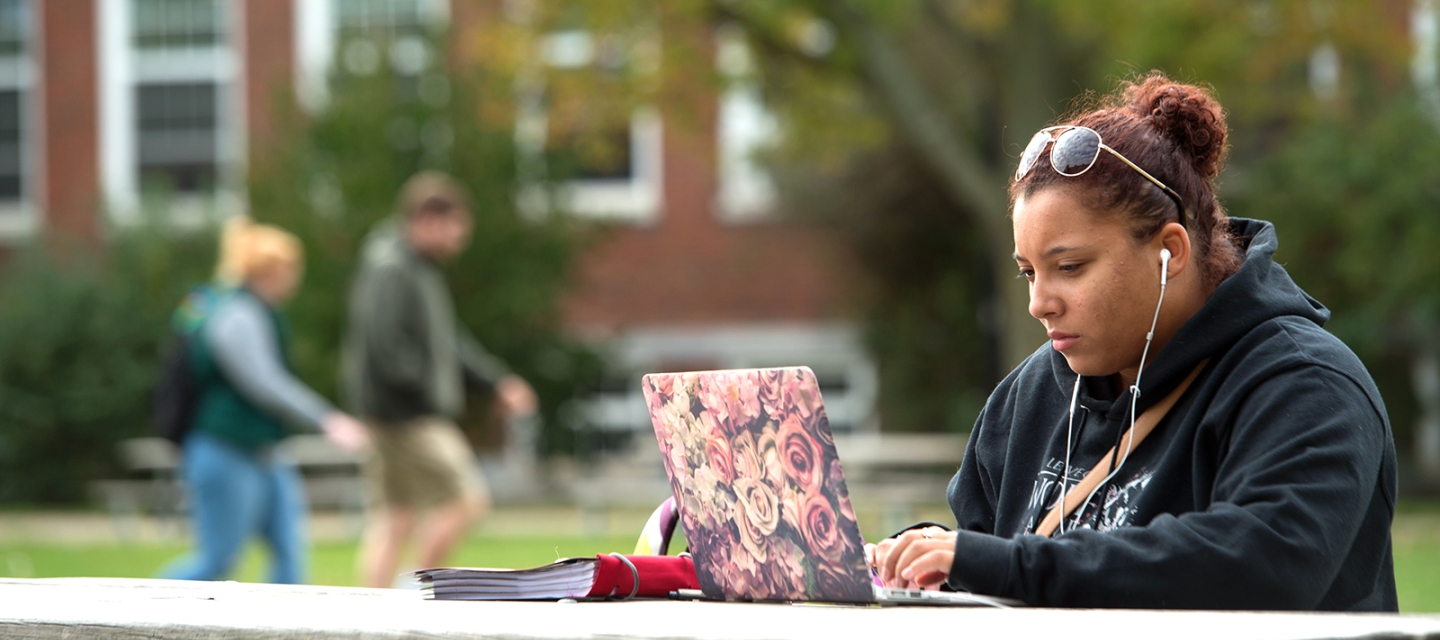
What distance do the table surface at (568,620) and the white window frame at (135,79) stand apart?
1806 cm

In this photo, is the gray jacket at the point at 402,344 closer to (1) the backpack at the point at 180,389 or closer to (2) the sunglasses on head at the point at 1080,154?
(1) the backpack at the point at 180,389

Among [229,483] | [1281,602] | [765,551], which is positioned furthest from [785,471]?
[229,483]

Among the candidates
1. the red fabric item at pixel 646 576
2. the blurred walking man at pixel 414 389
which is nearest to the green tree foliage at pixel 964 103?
the blurred walking man at pixel 414 389

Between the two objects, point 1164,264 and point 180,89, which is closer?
point 1164,264

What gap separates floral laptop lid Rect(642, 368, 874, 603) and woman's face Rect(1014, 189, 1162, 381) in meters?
0.49

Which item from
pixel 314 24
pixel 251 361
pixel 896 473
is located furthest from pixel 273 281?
pixel 314 24

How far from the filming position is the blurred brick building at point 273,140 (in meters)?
18.1

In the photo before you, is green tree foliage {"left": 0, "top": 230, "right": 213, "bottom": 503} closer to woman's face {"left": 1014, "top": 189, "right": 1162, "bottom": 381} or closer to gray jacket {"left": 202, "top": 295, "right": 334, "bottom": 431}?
gray jacket {"left": 202, "top": 295, "right": 334, "bottom": 431}

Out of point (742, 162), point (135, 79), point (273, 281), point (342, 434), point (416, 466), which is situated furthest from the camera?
point (135, 79)

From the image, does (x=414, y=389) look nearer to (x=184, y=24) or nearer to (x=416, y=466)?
(x=416, y=466)

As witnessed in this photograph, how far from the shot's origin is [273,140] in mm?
16844

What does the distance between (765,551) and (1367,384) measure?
830mm

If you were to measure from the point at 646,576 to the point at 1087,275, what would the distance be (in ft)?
2.50

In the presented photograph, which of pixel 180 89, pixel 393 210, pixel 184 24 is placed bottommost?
pixel 393 210
